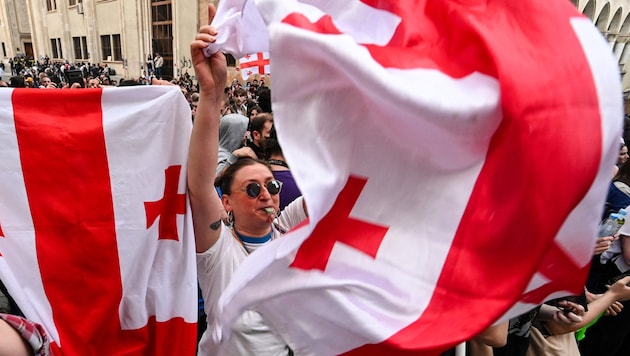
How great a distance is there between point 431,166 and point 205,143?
804 mm

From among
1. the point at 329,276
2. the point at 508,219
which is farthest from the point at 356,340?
the point at 508,219

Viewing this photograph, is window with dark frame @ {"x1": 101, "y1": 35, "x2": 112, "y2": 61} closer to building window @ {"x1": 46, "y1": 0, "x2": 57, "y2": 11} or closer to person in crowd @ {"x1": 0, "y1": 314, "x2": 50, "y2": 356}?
building window @ {"x1": 46, "y1": 0, "x2": 57, "y2": 11}

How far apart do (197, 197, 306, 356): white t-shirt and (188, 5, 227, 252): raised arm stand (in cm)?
5

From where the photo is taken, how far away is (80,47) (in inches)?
1075

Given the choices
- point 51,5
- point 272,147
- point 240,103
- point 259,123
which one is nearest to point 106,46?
point 51,5

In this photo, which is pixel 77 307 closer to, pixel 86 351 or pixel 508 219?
pixel 86 351

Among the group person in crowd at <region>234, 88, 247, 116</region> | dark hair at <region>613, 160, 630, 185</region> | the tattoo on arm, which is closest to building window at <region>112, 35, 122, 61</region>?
person in crowd at <region>234, 88, 247, 116</region>

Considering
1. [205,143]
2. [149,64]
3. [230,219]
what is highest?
[205,143]

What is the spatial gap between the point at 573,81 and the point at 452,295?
0.53 m

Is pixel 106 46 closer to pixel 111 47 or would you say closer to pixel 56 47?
pixel 111 47

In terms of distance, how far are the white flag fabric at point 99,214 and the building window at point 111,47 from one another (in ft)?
84.0

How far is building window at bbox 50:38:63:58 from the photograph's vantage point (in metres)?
29.4

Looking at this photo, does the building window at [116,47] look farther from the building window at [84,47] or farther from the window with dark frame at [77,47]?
the window with dark frame at [77,47]

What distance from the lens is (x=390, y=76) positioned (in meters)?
0.91
